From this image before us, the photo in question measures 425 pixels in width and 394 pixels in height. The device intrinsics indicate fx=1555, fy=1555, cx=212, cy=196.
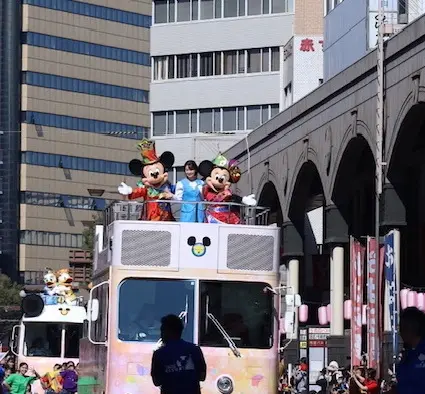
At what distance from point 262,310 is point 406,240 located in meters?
26.3

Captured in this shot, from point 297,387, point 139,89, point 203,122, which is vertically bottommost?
point 297,387

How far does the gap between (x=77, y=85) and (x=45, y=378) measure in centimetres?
11124

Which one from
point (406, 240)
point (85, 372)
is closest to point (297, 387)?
point (406, 240)

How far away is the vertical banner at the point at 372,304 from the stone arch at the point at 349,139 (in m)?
3.28

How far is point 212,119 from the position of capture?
70.9 metres

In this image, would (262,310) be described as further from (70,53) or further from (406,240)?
(70,53)

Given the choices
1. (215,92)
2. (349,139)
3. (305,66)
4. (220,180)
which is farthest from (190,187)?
(215,92)

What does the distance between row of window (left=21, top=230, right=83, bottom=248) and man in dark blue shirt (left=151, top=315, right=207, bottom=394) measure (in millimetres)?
125799

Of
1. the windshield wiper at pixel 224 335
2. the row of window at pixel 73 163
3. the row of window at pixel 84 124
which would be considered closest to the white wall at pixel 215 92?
the windshield wiper at pixel 224 335

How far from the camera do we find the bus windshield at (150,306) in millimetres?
20156

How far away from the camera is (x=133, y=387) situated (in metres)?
20.1

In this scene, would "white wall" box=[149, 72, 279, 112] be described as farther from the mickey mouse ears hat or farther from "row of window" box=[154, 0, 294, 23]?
the mickey mouse ears hat

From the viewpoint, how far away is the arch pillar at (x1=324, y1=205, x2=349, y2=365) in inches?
1797

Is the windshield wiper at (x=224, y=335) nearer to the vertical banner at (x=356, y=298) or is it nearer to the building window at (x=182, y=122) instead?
the vertical banner at (x=356, y=298)
